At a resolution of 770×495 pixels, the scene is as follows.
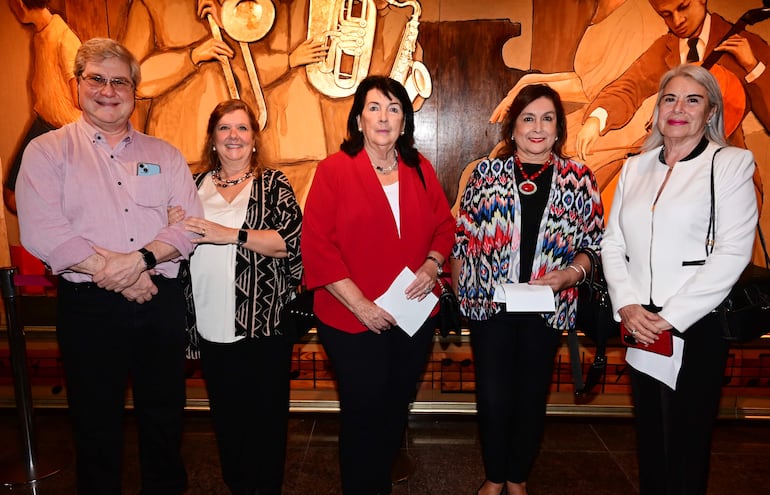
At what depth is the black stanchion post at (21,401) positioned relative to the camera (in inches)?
111

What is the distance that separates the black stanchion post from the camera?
9.29 feet

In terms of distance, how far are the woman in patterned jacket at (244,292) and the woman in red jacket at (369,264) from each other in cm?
19

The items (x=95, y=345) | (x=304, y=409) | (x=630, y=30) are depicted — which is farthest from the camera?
(x=304, y=409)

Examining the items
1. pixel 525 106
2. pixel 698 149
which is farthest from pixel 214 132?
pixel 698 149

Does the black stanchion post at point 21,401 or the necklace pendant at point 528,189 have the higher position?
the necklace pendant at point 528,189

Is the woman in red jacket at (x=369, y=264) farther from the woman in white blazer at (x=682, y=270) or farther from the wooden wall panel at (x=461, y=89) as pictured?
the wooden wall panel at (x=461, y=89)

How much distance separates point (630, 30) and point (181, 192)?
2.94 metres

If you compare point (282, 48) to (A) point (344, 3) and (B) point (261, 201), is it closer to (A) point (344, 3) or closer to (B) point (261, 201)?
(A) point (344, 3)

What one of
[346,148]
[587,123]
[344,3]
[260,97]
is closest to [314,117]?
[260,97]

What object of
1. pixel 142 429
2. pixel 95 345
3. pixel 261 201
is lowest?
pixel 142 429

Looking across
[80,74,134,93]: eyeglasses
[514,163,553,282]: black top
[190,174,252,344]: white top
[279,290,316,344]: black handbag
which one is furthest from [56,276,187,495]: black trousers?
[514,163,553,282]: black top

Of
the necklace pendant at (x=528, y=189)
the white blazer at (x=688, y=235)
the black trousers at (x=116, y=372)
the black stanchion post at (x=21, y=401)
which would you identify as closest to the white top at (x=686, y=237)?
the white blazer at (x=688, y=235)

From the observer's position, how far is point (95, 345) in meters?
2.09

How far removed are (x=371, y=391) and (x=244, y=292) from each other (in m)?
0.68
